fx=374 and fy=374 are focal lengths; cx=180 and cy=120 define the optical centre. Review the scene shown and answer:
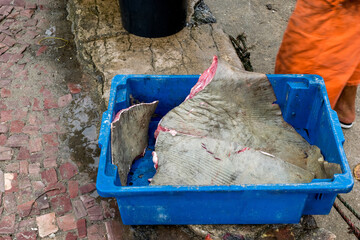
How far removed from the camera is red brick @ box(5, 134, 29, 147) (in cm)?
301

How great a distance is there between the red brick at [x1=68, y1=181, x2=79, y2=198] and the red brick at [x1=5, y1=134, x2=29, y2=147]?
59 centimetres

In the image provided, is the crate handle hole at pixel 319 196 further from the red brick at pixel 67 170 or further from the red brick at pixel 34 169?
the red brick at pixel 34 169

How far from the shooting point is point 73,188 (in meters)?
2.72

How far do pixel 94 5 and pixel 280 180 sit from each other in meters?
3.07

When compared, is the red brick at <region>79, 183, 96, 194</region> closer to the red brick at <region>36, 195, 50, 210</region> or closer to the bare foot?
the red brick at <region>36, 195, 50, 210</region>

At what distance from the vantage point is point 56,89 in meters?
3.50

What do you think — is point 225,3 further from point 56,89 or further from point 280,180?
point 280,180

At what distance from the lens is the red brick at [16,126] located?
3.12 metres

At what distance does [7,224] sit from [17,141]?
768 millimetres

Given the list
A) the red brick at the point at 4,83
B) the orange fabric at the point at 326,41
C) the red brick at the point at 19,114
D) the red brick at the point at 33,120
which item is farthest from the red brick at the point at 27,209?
the orange fabric at the point at 326,41

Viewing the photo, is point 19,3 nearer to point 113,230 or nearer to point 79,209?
point 79,209

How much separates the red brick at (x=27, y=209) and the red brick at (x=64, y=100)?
40.4 inches

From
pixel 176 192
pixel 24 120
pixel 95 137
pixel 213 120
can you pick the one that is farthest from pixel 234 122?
pixel 24 120

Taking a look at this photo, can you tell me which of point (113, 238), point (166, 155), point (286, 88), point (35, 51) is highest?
point (286, 88)
